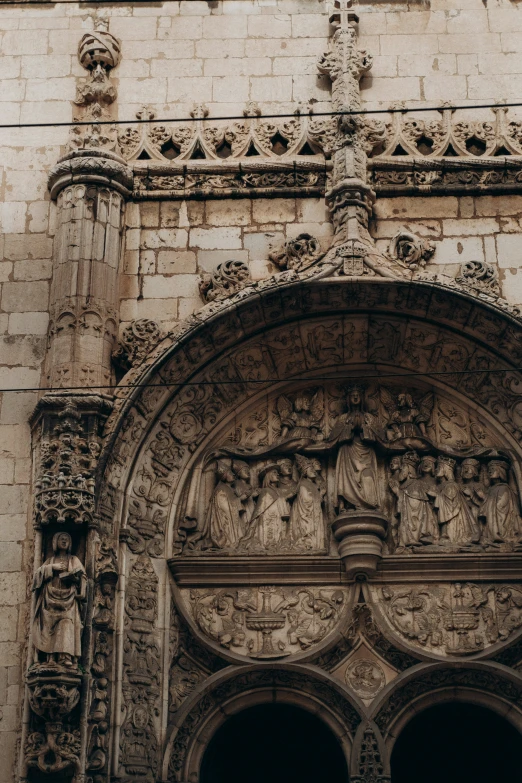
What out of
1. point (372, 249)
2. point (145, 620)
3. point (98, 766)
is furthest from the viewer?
point (372, 249)

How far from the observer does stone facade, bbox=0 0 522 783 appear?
43.4 feet

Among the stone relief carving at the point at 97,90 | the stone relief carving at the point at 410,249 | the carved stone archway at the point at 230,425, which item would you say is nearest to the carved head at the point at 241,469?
the carved stone archway at the point at 230,425

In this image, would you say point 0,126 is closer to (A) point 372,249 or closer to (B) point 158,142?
(B) point 158,142

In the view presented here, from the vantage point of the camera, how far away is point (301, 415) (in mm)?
14695

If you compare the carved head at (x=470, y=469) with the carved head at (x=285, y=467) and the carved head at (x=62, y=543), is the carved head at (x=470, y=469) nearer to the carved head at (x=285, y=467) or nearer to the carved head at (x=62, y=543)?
the carved head at (x=285, y=467)

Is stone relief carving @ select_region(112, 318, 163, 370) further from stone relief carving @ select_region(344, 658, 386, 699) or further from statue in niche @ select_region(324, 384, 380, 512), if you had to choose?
stone relief carving @ select_region(344, 658, 386, 699)

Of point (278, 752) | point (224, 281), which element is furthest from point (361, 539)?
point (224, 281)

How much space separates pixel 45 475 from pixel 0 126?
4.21 meters

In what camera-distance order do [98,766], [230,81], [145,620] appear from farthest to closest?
[230,81], [145,620], [98,766]

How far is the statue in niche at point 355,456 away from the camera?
45.9 feet

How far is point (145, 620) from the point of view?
1331cm

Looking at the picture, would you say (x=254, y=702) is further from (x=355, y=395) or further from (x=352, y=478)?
(x=355, y=395)

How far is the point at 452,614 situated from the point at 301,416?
2.57 meters

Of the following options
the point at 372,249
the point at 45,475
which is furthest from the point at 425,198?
the point at 45,475
